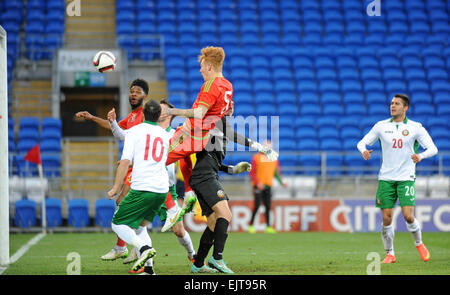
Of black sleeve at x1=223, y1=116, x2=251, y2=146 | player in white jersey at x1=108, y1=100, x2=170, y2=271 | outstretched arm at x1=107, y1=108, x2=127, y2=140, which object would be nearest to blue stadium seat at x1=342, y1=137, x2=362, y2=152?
black sleeve at x1=223, y1=116, x2=251, y2=146

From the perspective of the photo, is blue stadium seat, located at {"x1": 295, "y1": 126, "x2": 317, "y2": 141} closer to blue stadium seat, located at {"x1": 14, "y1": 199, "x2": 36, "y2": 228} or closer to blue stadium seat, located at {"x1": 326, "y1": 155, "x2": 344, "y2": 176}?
blue stadium seat, located at {"x1": 326, "y1": 155, "x2": 344, "y2": 176}

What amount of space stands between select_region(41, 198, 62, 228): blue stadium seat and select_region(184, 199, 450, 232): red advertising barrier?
292cm

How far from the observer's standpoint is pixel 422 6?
24.0 metres

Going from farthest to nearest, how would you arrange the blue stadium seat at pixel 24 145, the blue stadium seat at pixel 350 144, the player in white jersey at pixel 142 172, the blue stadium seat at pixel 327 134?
the blue stadium seat at pixel 327 134, the blue stadium seat at pixel 350 144, the blue stadium seat at pixel 24 145, the player in white jersey at pixel 142 172

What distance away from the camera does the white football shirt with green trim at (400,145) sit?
8945 millimetres

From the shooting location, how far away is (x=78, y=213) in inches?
591

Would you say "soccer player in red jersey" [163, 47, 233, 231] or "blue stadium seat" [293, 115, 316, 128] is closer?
"soccer player in red jersey" [163, 47, 233, 231]

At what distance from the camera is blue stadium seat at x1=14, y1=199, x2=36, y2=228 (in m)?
14.8

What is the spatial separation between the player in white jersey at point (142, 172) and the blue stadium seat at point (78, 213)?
846cm

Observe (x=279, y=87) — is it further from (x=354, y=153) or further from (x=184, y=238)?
(x=184, y=238)

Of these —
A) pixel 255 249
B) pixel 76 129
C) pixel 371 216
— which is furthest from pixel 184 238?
pixel 76 129

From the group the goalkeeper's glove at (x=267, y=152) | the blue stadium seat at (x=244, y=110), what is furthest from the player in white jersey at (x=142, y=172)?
the blue stadium seat at (x=244, y=110)

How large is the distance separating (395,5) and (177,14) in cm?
796

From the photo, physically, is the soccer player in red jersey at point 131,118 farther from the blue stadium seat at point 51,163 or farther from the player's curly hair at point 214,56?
the blue stadium seat at point 51,163
